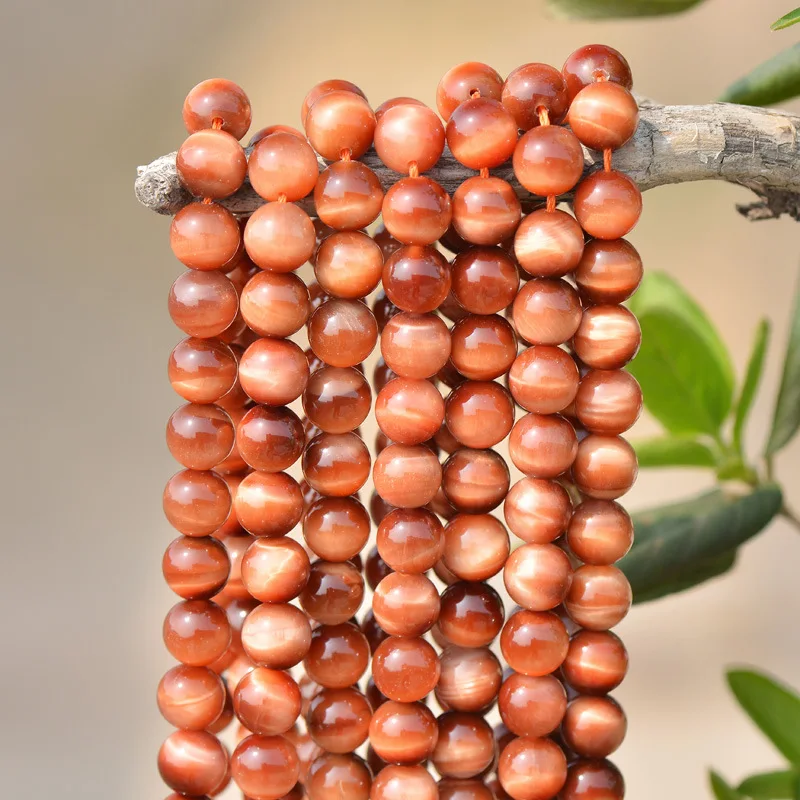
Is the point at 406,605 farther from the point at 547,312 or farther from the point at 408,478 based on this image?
the point at 547,312

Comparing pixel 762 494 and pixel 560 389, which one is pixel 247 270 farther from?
pixel 762 494

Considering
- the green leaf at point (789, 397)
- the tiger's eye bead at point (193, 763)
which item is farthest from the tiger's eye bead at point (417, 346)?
the green leaf at point (789, 397)

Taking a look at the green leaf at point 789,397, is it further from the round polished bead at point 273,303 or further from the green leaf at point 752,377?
the round polished bead at point 273,303

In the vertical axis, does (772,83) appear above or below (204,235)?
above

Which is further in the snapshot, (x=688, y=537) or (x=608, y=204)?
(x=688, y=537)

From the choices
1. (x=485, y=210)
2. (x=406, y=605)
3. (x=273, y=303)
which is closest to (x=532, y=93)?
(x=485, y=210)

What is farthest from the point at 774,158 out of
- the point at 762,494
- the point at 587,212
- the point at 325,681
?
the point at 325,681
